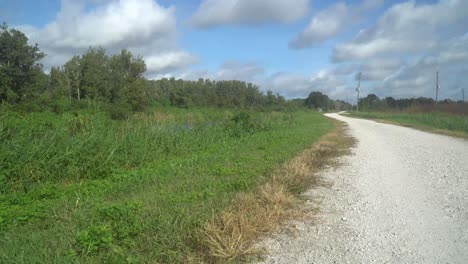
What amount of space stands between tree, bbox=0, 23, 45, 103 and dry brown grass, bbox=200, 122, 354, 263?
32.2 metres

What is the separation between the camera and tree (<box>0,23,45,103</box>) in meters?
32.7

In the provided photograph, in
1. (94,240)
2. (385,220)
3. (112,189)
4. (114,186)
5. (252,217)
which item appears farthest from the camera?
(114,186)

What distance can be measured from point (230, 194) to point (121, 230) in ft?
7.82

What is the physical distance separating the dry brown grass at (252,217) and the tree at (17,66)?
106ft

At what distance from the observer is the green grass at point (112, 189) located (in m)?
4.43

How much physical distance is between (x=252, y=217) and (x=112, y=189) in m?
4.16

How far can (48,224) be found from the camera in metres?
5.74

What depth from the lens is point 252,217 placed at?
199 inches

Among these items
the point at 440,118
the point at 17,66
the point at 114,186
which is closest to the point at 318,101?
the point at 440,118

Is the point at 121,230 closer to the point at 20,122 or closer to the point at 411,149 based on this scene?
the point at 20,122

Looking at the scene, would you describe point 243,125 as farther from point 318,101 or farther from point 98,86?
point 318,101

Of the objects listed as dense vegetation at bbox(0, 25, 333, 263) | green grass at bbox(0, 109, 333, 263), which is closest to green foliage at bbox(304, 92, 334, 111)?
dense vegetation at bbox(0, 25, 333, 263)

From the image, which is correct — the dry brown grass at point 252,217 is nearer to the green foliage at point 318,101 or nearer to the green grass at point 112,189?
the green grass at point 112,189

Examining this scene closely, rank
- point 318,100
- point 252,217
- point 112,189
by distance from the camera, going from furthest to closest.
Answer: point 318,100 → point 112,189 → point 252,217
